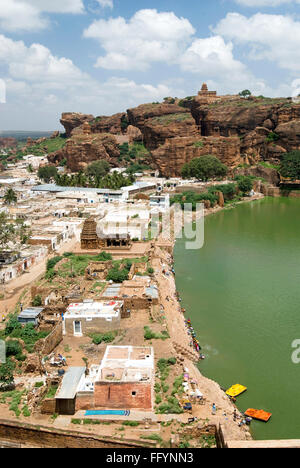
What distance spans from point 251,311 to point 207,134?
53744 millimetres

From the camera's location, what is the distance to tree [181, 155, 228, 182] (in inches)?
2108

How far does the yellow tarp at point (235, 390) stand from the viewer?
13.8m

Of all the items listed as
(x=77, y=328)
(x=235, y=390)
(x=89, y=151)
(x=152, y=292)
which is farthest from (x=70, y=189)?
(x=235, y=390)

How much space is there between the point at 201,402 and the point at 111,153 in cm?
6104

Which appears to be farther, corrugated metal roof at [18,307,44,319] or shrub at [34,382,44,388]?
corrugated metal roof at [18,307,44,319]

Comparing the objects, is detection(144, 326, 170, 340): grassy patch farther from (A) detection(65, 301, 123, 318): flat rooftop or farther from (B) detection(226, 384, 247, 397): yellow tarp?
(B) detection(226, 384, 247, 397): yellow tarp

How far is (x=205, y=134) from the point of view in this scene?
231 feet

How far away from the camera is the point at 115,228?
30469 millimetres

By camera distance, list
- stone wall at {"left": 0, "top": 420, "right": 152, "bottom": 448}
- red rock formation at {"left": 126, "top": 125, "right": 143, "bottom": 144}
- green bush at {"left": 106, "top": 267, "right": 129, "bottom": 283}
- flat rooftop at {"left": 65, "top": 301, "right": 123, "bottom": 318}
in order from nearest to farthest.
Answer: stone wall at {"left": 0, "top": 420, "right": 152, "bottom": 448}, flat rooftop at {"left": 65, "top": 301, "right": 123, "bottom": 318}, green bush at {"left": 106, "top": 267, "right": 129, "bottom": 283}, red rock formation at {"left": 126, "top": 125, "right": 143, "bottom": 144}

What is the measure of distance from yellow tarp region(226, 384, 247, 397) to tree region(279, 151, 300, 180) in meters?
43.3

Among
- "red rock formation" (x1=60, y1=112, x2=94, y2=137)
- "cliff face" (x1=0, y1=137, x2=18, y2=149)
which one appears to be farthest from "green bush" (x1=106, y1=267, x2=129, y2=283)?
"cliff face" (x1=0, y1=137, x2=18, y2=149)

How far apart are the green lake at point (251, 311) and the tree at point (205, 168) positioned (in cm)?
1716
